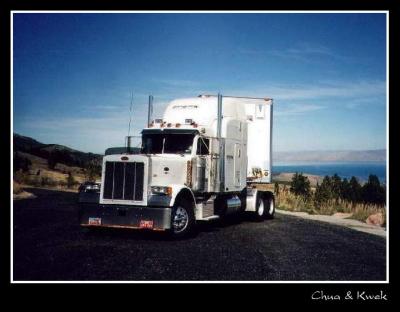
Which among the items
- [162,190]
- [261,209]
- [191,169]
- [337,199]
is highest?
[191,169]

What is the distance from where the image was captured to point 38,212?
1897 cm

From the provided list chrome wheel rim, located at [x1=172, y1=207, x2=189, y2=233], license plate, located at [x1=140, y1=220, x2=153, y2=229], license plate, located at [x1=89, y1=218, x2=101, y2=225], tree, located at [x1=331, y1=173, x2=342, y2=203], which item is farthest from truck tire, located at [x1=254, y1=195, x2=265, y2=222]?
tree, located at [x1=331, y1=173, x2=342, y2=203]

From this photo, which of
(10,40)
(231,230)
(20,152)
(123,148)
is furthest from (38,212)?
(20,152)

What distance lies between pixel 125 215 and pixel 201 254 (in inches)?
112

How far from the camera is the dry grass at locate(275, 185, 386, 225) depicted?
21139 millimetres

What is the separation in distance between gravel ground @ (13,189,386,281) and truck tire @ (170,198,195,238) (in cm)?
35

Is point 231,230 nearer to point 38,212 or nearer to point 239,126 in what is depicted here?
point 239,126

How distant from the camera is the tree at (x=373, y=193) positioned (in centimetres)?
2755

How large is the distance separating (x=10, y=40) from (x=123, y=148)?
205 inches

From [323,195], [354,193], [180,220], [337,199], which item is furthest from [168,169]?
[354,193]

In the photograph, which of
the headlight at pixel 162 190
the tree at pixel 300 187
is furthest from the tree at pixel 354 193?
the headlight at pixel 162 190

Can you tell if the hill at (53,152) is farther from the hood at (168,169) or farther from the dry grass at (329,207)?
the hood at (168,169)

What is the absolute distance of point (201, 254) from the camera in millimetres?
11102

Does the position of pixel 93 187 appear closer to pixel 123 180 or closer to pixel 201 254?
pixel 123 180
